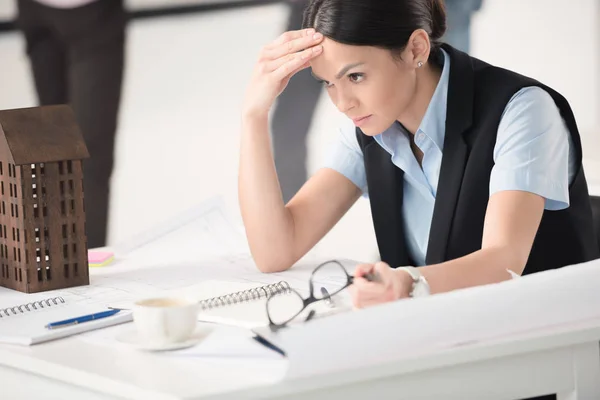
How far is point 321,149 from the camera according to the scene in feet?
10.8

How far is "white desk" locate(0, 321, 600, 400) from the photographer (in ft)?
3.37

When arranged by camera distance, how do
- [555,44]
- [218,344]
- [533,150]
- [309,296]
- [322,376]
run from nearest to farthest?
[322,376] → [218,344] → [309,296] → [533,150] → [555,44]

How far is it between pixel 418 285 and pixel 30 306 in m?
0.60

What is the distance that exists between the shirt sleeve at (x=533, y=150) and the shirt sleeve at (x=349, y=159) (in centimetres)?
36

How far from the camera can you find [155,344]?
1176mm

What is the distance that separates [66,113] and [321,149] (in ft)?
5.53

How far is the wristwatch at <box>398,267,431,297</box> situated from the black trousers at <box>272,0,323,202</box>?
203 centimetres

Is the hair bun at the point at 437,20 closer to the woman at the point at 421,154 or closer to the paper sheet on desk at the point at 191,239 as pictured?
the woman at the point at 421,154

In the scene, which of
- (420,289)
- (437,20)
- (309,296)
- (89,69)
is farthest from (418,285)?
(89,69)

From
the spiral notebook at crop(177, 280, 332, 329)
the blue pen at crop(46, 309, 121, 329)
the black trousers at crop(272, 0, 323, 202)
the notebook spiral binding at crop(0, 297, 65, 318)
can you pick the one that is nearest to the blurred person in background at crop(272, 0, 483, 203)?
the black trousers at crop(272, 0, 323, 202)

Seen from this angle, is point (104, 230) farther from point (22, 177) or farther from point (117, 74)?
point (22, 177)

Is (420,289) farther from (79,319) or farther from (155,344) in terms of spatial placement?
(79,319)

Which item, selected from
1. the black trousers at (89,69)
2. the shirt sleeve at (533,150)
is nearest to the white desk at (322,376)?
the shirt sleeve at (533,150)

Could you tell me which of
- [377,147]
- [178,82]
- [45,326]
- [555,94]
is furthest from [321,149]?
[45,326]
